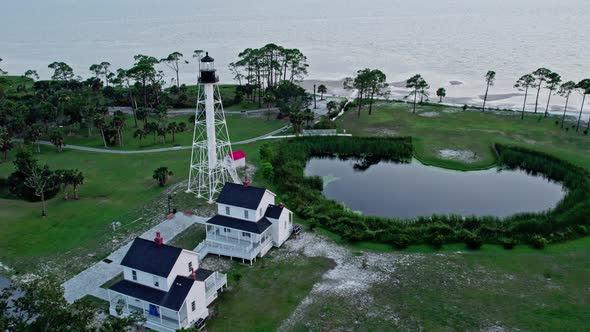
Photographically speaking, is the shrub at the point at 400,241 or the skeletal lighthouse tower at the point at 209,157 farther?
the skeletal lighthouse tower at the point at 209,157

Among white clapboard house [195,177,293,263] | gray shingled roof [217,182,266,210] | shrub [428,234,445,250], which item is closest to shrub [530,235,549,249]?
shrub [428,234,445,250]

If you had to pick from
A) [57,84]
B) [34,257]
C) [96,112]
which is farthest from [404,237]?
[57,84]

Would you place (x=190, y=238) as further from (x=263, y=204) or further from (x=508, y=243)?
(x=508, y=243)

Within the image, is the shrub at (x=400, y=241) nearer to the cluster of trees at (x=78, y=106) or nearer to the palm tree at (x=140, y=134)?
the cluster of trees at (x=78, y=106)

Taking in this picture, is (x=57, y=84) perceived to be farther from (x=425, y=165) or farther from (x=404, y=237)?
(x=404, y=237)

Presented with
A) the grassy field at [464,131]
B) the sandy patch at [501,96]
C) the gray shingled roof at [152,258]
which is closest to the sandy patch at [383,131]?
the grassy field at [464,131]
